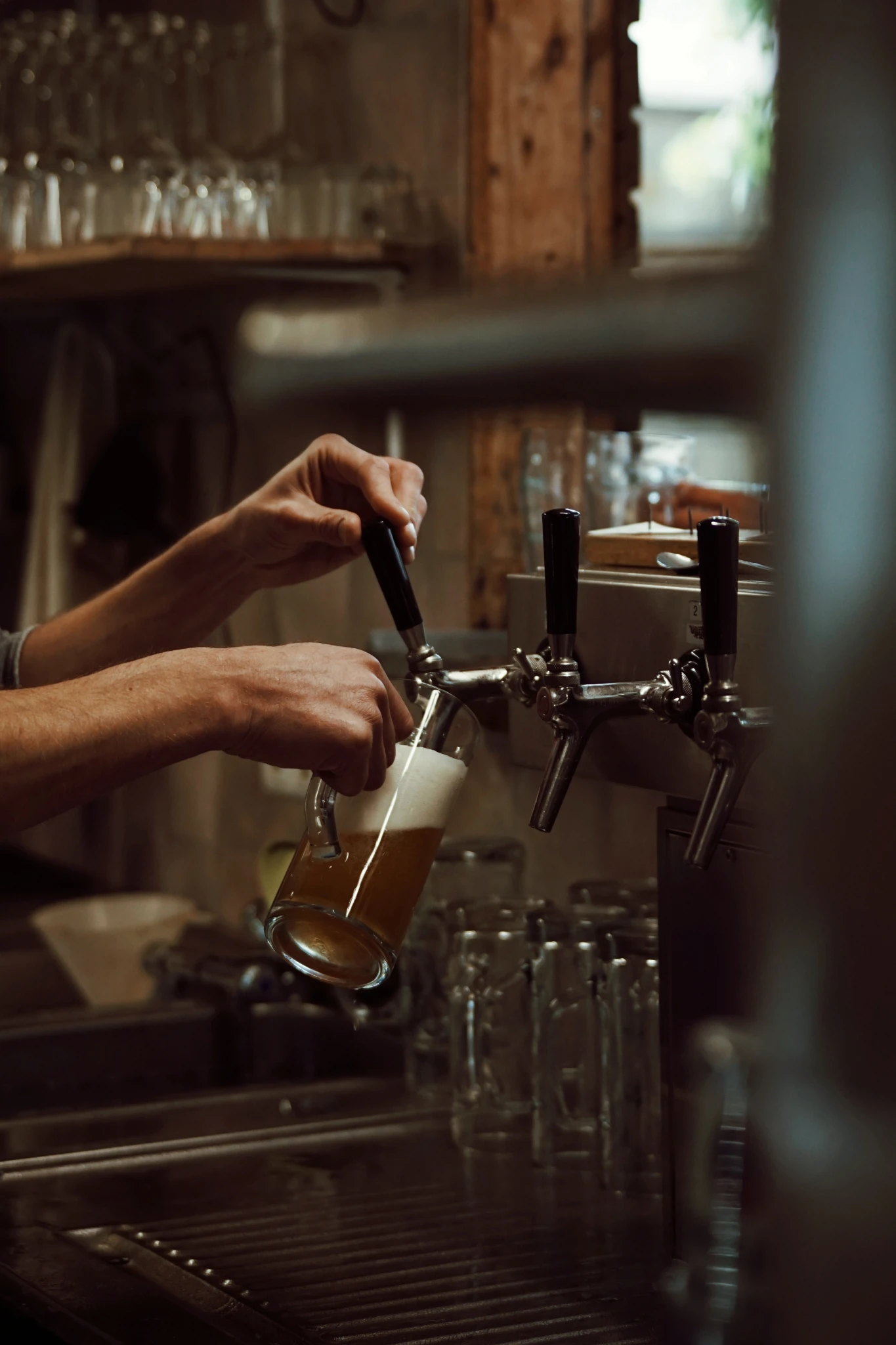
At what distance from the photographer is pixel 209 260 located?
2.21m

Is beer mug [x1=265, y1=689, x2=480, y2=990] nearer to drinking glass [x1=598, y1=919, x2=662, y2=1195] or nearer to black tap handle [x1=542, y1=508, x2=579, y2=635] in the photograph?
black tap handle [x1=542, y1=508, x2=579, y2=635]

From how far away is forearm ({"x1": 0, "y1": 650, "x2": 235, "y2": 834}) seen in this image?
93 cm

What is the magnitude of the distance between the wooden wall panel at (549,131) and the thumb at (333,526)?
577 millimetres

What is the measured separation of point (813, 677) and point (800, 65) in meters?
0.05

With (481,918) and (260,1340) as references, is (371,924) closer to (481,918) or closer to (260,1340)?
(260,1340)

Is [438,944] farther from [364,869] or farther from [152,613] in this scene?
[364,869]

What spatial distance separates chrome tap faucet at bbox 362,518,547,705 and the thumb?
4 cm

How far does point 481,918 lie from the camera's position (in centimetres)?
140

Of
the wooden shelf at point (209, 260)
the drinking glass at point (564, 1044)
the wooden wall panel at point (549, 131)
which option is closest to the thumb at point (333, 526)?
the drinking glass at point (564, 1044)

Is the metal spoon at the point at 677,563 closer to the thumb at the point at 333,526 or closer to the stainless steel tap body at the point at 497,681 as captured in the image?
the stainless steel tap body at the point at 497,681

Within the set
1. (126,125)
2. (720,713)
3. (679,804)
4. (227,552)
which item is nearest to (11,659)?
(227,552)

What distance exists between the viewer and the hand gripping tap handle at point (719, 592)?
3.03 feet

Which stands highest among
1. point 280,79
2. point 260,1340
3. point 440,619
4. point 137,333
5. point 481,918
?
point 280,79

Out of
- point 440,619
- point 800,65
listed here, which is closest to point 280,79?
point 440,619
